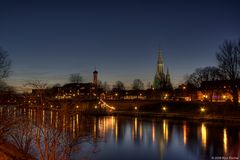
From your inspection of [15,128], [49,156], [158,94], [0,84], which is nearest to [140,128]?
[0,84]

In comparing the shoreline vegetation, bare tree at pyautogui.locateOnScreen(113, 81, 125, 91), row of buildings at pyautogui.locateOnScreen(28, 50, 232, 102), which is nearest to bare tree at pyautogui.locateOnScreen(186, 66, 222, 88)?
row of buildings at pyautogui.locateOnScreen(28, 50, 232, 102)

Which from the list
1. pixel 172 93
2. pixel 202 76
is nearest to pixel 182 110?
pixel 202 76

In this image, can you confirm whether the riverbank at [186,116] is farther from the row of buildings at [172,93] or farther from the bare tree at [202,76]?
the bare tree at [202,76]

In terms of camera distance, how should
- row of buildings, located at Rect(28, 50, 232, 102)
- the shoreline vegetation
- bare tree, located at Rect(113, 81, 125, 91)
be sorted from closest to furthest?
the shoreline vegetation, row of buildings, located at Rect(28, 50, 232, 102), bare tree, located at Rect(113, 81, 125, 91)

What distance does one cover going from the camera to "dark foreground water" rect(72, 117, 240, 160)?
3531cm

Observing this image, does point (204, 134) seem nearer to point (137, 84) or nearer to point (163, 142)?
point (163, 142)

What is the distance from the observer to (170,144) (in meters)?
44.1

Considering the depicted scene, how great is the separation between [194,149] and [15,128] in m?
23.8

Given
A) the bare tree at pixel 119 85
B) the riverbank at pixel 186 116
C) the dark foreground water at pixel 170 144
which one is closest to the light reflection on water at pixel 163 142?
the dark foreground water at pixel 170 144

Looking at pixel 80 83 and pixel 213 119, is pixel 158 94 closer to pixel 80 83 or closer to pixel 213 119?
pixel 80 83

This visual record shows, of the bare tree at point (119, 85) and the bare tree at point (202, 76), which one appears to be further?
the bare tree at point (119, 85)

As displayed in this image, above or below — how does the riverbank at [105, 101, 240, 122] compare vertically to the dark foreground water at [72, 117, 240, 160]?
above

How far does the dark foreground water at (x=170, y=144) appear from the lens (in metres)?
35.3

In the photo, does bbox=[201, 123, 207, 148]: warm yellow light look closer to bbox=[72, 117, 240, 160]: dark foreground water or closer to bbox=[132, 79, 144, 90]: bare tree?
bbox=[72, 117, 240, 160]: dark foreground water
